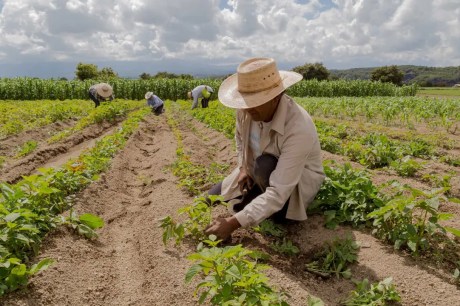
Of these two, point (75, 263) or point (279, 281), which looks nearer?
point (279, 281)

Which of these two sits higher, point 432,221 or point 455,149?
point 432,221

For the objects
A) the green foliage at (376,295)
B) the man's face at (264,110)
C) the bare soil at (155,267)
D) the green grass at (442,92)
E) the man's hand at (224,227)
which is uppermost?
the man's face at (264,110)

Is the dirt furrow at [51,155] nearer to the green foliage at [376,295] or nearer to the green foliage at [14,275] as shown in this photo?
the green foliage at [14,275]

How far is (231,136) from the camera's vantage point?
850 centimetres

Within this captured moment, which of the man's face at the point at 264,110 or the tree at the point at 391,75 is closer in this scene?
the man's face at the point at 264,110

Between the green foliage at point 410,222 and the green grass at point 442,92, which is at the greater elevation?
the green foliage at point 410,222

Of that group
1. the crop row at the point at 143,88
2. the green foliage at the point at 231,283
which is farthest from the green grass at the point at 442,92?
the green foliage at the point at 231,283

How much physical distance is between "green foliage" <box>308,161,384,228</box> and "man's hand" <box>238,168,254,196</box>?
1.97 feet

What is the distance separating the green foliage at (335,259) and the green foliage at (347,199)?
1.11ft

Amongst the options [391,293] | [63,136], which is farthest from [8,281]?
[63,136]

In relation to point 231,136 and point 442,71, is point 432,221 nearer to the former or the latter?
point 231,136

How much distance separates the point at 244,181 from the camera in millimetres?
3643

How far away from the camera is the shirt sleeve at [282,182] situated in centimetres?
283

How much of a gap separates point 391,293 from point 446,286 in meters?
0.45
